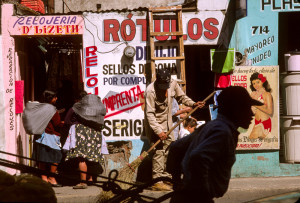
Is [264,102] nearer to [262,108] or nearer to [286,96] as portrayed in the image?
[262,108]

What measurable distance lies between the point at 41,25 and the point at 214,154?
22.9ft

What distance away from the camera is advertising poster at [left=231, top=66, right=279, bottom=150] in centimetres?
945

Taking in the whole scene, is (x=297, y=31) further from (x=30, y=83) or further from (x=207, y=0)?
(x=30, y=83)

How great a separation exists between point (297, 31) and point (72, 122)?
5347 millimetres

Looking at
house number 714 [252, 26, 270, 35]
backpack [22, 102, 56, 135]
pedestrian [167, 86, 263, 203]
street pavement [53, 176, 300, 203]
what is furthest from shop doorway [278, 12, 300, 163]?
pedestrian [167, 86, 263, 203]

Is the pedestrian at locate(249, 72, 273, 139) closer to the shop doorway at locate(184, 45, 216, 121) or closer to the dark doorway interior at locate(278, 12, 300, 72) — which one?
the dark doorway interior at locate(278, 12, 300, 72)

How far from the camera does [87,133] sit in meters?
8.89

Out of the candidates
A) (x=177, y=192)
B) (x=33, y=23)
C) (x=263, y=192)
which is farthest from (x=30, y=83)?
(x=177, y=192)

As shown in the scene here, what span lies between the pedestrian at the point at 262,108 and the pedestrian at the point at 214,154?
238 inches

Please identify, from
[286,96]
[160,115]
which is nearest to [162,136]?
[160,115]

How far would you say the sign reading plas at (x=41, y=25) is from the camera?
9398mm

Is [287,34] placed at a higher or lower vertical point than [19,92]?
higher

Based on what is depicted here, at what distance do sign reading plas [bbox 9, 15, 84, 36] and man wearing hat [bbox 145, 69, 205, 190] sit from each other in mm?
2251

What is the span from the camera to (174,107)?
9133 millimetres
